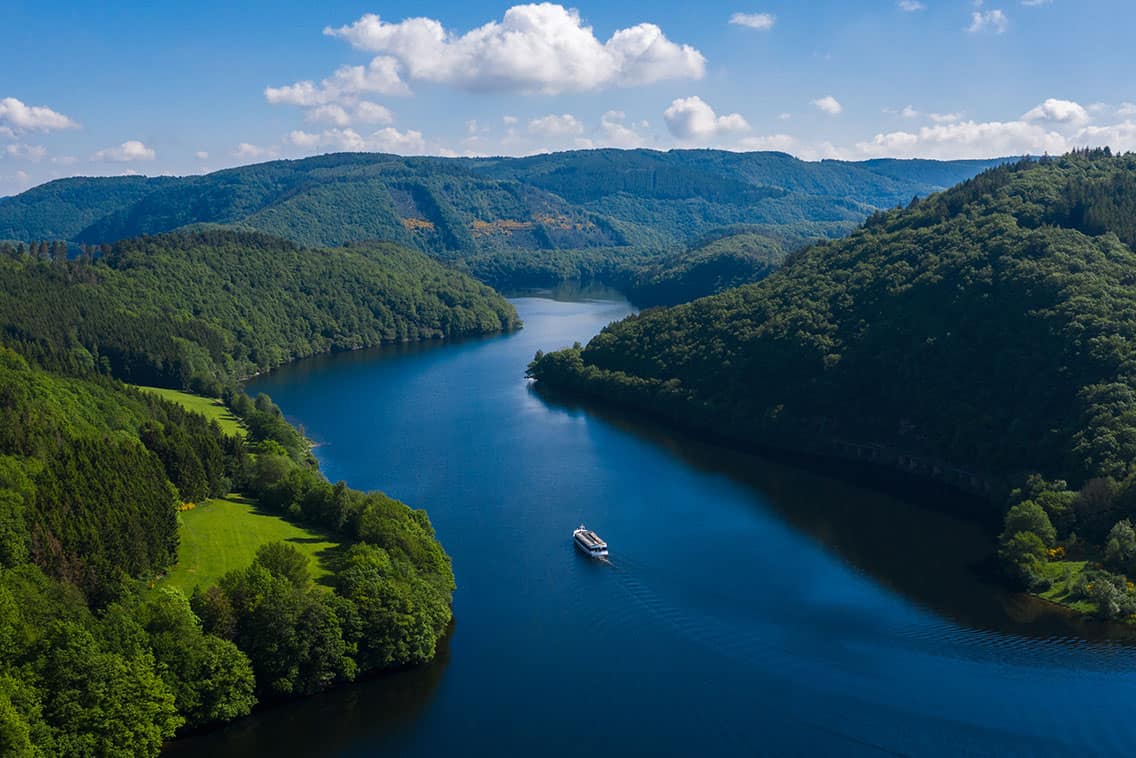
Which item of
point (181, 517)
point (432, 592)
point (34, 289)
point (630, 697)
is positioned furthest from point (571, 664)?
point (34, 289)

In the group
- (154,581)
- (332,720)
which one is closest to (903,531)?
(332,720)

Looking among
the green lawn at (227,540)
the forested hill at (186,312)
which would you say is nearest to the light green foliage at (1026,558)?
the green lawn at (227,540)

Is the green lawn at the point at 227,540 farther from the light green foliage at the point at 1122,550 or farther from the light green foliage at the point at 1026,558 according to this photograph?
the light green foliage at the point at 1122,550

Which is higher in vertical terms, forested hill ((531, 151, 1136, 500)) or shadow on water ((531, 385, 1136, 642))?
forested hill ((531, 151, 1136, 500))

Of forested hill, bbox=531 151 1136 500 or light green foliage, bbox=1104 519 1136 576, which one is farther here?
forested hill, bbox=531 151 1136 500

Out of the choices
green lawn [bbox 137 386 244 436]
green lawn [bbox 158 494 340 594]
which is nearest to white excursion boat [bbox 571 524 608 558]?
green lawn [bbox 158 494 340 594]

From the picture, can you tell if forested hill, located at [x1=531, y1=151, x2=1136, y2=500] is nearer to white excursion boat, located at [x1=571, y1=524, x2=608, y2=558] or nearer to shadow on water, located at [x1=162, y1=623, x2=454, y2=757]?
white excursion boat, located at [x1=571, y1=524, x2=608, y2=558]

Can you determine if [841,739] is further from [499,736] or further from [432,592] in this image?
[432,592]
